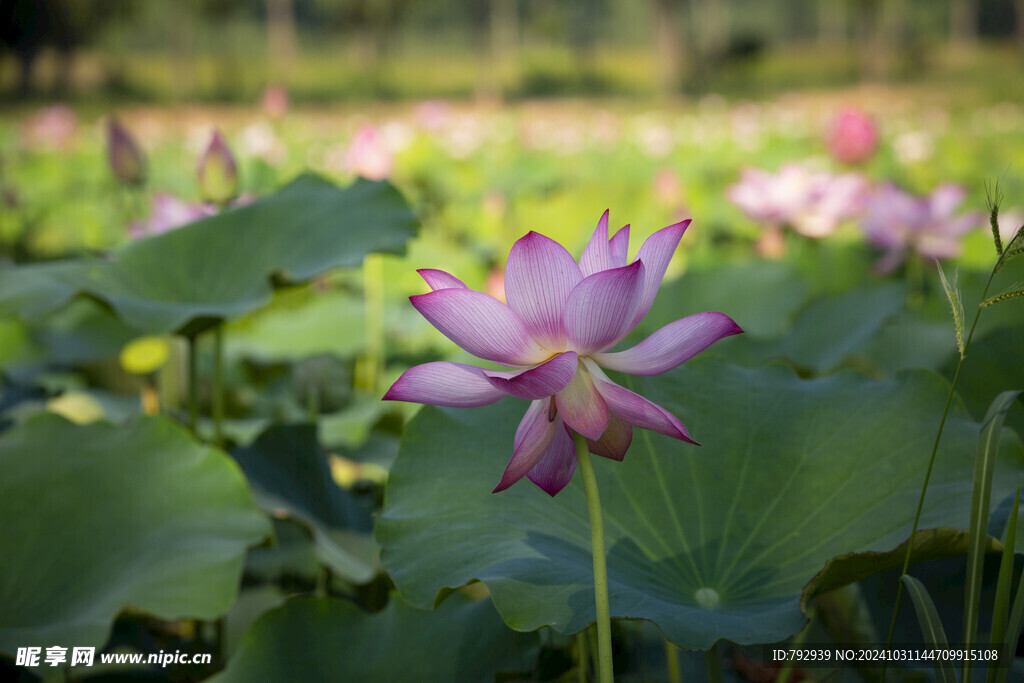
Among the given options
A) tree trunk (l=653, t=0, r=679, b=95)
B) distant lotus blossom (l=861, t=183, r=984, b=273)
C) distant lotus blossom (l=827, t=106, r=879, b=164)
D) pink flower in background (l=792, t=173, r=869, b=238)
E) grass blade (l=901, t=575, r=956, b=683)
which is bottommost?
grass blade (l=901, t=575, r=956, b=683)

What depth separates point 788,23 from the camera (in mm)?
27016

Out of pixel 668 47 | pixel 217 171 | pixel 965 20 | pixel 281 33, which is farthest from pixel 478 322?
pixel 281 33

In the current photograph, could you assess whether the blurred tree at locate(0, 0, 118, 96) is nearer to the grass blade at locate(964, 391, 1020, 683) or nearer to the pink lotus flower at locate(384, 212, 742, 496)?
the pink lotus flower at locate(384, 212, 742, 496)

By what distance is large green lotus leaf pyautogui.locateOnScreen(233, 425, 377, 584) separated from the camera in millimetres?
941

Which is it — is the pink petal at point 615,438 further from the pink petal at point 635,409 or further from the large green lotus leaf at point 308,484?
the large green lotus leaf at point 308,484

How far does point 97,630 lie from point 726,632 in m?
0.45

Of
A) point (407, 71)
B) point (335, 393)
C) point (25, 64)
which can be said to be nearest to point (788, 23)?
point (407, 71)

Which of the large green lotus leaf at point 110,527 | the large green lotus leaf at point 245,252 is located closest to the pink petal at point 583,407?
the large green lotus leaf at point 110,527

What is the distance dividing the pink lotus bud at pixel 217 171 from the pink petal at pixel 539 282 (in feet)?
2.75

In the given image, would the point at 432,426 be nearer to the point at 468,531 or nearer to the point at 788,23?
the point at 468,531

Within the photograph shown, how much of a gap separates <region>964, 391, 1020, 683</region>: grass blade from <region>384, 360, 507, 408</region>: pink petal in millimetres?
248

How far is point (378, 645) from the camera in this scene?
0.63m

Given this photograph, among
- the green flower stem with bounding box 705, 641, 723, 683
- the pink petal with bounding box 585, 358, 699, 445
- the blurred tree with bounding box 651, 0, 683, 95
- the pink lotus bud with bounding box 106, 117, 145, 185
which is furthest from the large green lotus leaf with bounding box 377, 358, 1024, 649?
the blurred tree with bounding box 651, 0, 683, 95

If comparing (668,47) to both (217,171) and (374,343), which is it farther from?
(217,171)
